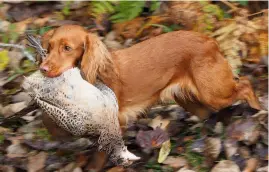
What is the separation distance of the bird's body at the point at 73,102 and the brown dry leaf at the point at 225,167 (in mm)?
879

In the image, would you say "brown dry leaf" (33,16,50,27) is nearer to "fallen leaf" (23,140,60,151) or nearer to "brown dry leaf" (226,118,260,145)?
"fallen leaf" (23,140,60,151)

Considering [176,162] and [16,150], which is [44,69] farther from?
[176,162]

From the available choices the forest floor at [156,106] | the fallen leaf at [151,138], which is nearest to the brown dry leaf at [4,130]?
the forest floor at [156,106]

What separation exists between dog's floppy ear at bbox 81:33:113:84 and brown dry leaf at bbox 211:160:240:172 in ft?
3.35

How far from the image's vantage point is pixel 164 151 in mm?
4352

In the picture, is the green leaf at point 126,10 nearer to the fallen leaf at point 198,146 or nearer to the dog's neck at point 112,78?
the dog's neck at point 112,78

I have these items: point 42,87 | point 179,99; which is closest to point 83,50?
point 42,87

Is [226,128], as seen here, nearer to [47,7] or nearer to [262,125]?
[262,125]

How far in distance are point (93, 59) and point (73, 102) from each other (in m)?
0.46

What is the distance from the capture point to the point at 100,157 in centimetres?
418

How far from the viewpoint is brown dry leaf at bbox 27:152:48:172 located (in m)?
4.09

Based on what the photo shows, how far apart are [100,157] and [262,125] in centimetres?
128

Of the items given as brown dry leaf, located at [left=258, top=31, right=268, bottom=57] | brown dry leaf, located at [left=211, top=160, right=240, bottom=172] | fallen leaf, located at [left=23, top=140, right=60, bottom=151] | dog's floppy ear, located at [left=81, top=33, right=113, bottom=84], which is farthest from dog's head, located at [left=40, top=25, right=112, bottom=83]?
brown dry leaf, located at [left=258, top=31, right=268, bottom=57]

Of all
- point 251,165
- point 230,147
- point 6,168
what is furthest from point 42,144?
point 251,165
